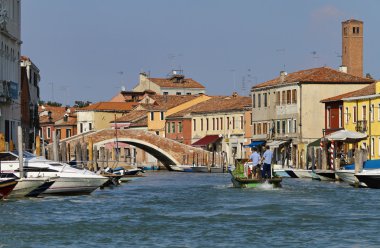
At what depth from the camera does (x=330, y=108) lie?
58375 millimetres

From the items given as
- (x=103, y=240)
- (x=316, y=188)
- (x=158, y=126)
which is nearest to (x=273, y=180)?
(x=316, y=188)

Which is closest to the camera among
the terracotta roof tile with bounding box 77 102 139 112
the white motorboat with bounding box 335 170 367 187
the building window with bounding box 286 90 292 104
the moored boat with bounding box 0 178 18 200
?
the moored boat with bounding box 0 178 18 200

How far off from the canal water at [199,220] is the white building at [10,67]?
8054 millimetres

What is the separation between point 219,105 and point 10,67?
3227 cm

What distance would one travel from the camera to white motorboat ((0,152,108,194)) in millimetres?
31156

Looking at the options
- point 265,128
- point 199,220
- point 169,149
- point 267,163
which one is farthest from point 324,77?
point 199,220

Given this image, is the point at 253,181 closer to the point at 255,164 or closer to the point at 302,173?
the point at 255,164

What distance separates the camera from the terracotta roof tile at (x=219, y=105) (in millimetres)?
72294

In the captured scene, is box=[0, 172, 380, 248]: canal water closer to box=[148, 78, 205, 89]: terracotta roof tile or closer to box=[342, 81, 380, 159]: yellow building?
box=[342, 81, 380, 159]: yellow building

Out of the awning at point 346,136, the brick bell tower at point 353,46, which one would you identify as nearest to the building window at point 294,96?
the brick bell tower at point 353,46

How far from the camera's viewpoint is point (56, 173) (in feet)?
103

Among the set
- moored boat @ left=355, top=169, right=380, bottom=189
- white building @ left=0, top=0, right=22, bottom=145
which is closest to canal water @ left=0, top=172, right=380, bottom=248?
moored boat @ left=355, top=169, right=380, bottom=189

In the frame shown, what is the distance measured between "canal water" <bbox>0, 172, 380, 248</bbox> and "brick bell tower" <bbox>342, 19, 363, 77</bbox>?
3891cm

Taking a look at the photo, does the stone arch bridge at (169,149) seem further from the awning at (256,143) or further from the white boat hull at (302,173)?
the white boat hull at (302,173)
